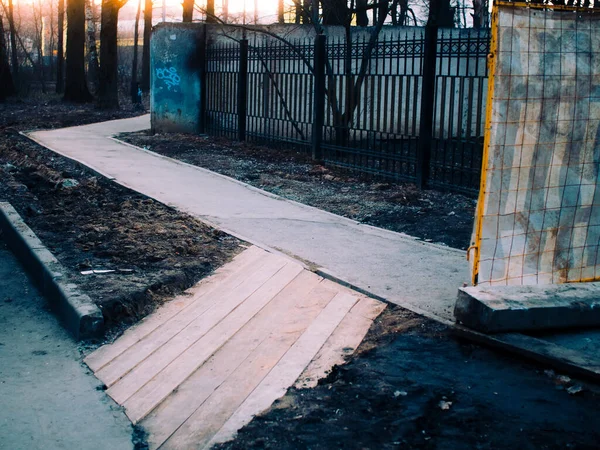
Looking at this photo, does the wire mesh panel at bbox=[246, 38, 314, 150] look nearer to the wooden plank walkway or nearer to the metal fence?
the metal fence

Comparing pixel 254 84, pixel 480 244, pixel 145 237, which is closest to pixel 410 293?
pixel 480 244

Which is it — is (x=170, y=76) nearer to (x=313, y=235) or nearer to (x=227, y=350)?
(x=313, y=235)

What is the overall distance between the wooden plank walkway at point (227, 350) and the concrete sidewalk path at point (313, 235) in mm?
421

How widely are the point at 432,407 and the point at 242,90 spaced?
41.7 ft

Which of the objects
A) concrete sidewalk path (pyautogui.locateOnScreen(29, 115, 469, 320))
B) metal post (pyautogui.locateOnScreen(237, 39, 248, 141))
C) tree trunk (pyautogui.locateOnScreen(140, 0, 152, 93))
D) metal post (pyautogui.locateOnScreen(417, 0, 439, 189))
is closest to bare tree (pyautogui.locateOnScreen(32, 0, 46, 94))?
tree trunk (pyautogui.locateOnScreen(140, 0, 152, 93))

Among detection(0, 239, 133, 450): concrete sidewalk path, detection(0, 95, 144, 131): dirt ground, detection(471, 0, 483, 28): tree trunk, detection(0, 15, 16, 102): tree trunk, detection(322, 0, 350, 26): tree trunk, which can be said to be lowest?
detection(0, 239, 133, 450): concrete sidewalk path

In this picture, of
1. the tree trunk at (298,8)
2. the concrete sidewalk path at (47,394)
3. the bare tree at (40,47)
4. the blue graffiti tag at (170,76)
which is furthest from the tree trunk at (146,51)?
the concrete sidewalk path at (47,394)

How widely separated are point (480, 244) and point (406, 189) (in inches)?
227

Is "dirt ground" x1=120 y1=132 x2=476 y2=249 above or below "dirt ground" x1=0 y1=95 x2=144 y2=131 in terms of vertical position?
above

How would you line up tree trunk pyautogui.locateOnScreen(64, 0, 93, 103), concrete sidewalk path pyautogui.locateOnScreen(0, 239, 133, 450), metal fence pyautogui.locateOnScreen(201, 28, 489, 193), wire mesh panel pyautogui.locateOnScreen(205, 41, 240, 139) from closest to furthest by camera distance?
concrete sidewalk path pyautogui.locateOnScreen(0, 239, 133, 450)
metal fence pyautogui.locateOnScreen(201, 28, 489, 193)
wire mesh panel pyautogui.locateOnScreen(205, 41, 240, 139)
tree trunk pyautogui.locateOnScreen(64, 0, 93, 103)

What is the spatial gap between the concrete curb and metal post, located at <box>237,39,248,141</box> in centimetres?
803

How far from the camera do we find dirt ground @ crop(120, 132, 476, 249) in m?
8.75

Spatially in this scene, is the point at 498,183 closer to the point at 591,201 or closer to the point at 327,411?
the point at 591,201

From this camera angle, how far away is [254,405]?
415 cm
